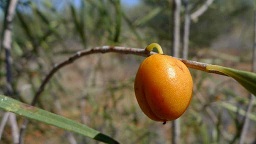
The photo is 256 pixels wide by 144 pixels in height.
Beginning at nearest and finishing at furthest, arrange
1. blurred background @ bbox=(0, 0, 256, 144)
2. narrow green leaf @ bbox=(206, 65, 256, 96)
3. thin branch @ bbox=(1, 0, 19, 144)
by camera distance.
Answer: narrow green leaf @ bbox=(206, 65, 256, 96), thin branch @ bbox=(1, 0, 19, 144), blurred background @ bbox=(0, 0, 256, 144)

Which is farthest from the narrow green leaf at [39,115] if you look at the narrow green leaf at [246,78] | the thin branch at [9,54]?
the thin branch at [9,54]

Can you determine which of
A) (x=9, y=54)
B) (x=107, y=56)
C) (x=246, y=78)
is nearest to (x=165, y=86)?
(x=246, y=78)

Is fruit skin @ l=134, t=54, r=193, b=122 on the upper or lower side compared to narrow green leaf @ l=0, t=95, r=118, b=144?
upper

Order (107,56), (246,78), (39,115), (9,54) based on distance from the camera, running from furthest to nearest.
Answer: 1. (107,56)
2. (9,54)
3. (39,115)
4. (246,78)

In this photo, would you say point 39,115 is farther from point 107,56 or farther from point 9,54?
point 107,56

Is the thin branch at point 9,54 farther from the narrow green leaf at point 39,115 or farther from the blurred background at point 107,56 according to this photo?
the narrow green leaf at point 39,115

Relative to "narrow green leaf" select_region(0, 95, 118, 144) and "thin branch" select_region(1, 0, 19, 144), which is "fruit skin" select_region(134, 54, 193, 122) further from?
"thin branch" select_region(1, 0, 19, 144)

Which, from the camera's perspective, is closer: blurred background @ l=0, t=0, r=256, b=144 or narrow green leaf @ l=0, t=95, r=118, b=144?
narrow green leaf @ l=0, t=95, r=118, b=144

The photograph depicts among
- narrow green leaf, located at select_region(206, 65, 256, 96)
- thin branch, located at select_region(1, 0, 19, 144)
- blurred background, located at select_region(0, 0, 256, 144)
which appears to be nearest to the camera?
narrow green leaf, located at select_region(206, 65, 256, 96)

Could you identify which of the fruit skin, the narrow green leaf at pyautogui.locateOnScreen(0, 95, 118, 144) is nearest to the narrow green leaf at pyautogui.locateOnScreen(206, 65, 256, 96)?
the fruit skin

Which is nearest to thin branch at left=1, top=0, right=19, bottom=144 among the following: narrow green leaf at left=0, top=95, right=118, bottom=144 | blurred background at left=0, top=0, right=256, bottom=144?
blurred background at left=0, top=0, right=256, bottom=144
